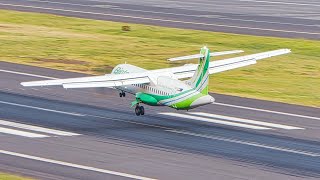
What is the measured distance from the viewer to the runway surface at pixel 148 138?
164 feet

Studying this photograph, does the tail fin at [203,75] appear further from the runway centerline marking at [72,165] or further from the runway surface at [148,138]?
the runway centerline marking at [72,165]

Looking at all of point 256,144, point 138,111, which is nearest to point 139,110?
point 138,111

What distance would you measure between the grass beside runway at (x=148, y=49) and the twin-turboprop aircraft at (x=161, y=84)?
1295 cm

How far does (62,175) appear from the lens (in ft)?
158

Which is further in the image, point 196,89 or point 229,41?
point 229,41

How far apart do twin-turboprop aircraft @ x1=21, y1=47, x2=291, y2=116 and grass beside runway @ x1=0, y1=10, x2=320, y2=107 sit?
12.9 metres

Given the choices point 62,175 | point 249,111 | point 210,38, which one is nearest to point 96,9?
point 210,38

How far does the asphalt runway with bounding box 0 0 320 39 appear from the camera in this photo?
117m

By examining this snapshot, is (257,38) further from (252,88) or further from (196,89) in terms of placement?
(196,89)

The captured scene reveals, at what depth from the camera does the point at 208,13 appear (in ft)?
430

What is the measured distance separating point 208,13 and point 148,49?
34.3 metres

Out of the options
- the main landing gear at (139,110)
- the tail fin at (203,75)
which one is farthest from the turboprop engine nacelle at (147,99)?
the tail fin at (203,75)

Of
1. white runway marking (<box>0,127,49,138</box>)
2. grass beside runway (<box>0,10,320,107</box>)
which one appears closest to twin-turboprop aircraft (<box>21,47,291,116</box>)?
white runway marking (<box>0,127,49,138</box>)

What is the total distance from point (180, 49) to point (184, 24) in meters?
19.8
